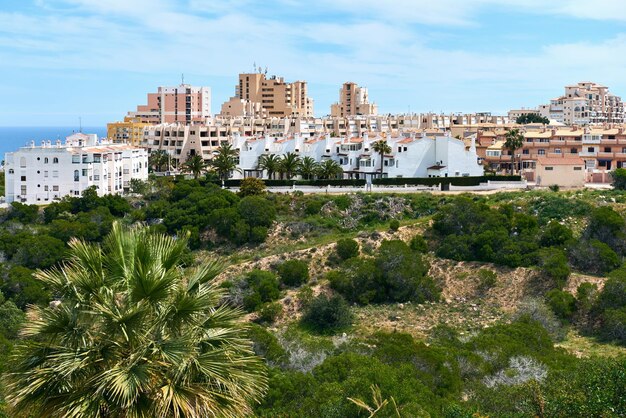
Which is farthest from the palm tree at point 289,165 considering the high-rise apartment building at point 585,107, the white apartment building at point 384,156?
the high-rise apartment building at point 585,107

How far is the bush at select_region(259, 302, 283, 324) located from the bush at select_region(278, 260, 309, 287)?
375 cm

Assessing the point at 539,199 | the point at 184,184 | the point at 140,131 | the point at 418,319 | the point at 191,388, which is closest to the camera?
the point at 191,388

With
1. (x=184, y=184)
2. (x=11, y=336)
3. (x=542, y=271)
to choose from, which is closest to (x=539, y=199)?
(x=542, y=271)

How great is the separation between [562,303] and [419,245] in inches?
444

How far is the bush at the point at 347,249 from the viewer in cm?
5472

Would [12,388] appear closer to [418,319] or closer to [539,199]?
[418,319]

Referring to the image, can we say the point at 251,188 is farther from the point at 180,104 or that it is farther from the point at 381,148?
the point at 180,104

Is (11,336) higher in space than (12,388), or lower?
lower

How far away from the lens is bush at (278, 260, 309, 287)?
52.5 meters

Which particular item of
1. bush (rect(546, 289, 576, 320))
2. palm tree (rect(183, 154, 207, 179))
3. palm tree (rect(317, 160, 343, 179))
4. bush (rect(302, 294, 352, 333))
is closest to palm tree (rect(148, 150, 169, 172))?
palm tree (rect(183, 154, 207, 179))

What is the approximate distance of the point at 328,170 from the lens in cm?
7525

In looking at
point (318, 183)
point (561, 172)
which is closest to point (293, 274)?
point (318, 183)

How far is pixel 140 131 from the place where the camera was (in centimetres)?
11706

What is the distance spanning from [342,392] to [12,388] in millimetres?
15347
